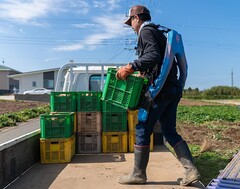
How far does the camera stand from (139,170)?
426cm

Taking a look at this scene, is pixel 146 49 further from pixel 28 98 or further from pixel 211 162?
pixel 28 98

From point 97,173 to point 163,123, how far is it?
3.59 ft

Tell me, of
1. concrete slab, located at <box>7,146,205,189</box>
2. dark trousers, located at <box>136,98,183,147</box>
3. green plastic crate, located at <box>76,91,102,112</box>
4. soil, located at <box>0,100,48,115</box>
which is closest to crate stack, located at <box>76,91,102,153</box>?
green plastic crate, located at <box>76,91,102,112</box>

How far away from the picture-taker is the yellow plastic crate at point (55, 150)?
213 inches

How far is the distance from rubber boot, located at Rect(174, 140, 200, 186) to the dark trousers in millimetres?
99

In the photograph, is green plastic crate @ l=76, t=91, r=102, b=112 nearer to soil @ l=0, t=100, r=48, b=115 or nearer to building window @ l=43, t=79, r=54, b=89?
soil @ l=0, t=100, r=48, b=115

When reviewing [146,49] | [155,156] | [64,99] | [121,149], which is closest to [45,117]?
[64,99]

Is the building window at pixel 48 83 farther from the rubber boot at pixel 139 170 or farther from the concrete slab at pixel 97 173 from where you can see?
the rubber boot at pixel 139 170

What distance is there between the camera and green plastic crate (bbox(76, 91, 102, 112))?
6.24 meters

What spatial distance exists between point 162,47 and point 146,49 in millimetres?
257

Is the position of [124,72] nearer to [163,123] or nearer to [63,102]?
[163,123]

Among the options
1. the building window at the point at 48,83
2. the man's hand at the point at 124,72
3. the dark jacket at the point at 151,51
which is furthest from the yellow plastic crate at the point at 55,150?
the building window at the point at 48,83

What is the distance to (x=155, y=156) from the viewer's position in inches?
222

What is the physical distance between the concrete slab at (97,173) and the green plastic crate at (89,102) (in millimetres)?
872
